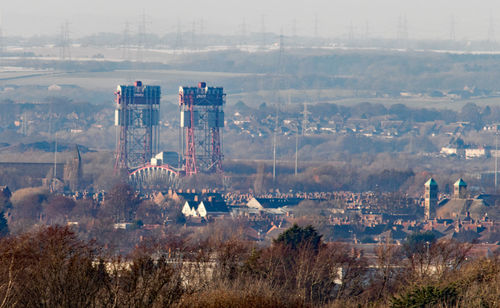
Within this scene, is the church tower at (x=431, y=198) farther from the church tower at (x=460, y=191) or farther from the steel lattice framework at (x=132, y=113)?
the steel lattice framework at (x=132, y=113)

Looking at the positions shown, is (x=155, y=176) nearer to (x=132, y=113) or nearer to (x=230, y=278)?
(x=132, y=113)

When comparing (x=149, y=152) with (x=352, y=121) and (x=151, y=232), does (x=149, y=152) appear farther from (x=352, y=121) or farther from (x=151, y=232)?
(x=352, y=121)

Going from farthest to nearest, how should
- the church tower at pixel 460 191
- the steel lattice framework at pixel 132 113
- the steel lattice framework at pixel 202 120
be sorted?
the steel lattice framework at pixel 132 113, the steel lattice framework at pixel 202 120, the church tower at pixel 460 191

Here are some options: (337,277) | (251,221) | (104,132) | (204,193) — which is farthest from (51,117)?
(337,277)

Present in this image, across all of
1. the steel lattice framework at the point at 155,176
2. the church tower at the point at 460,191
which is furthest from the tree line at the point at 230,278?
the steel lattice framework at the point at 155,176

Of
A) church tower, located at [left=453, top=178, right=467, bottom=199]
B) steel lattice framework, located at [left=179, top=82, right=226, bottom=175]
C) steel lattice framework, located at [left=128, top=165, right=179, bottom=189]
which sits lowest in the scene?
steel lattice framework, located at [left=128, top=165, right=179, bottom=189]

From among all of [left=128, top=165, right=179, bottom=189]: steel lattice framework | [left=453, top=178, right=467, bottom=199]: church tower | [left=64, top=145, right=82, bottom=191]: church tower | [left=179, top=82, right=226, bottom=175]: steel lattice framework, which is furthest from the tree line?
[left=179, top=82, right=226, bottom=175]: steel lattice framework

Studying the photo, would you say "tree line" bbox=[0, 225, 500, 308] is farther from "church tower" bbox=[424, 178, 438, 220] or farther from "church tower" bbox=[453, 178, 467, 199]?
"church tower" bbox=[453, 178, 467, 199]

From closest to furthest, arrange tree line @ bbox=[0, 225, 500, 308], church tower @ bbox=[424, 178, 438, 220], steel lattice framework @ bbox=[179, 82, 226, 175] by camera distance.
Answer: tree line @ bbox=[0, 225, 500, 308] → church tower @ bbox=[424, 178, 438, 220] → steel lattice framework @ bbox=[179, 82, 226, 175]
